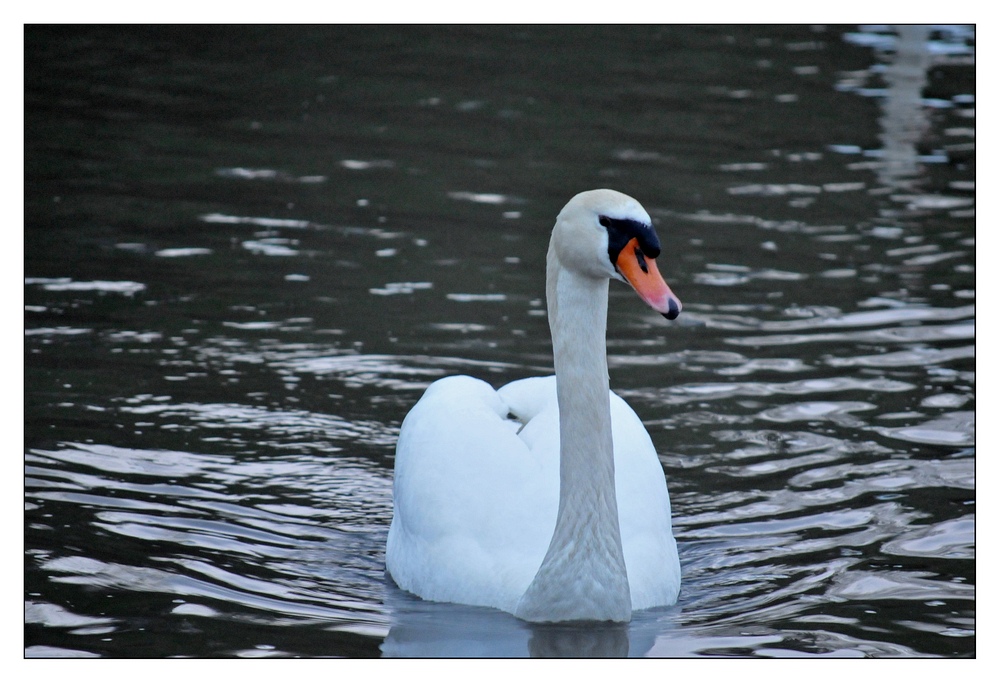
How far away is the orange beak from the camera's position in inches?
194

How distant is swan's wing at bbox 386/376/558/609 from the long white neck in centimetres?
23

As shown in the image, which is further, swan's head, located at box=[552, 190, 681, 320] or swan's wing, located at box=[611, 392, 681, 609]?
swan's wing, located at box=[611, 392, 681, 609]

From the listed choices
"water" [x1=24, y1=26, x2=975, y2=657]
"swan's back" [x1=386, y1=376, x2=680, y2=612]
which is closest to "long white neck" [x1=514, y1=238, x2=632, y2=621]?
"water" [x1=24, y1=26, x2=975, y2=657]

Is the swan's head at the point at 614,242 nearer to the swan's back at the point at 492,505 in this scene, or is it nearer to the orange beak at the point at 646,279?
the orange beak at the point at 646,279

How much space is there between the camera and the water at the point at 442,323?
20.3ft

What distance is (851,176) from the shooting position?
13273 mm

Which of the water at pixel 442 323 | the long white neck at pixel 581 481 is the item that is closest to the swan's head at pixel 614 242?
the long white neck at pixel 581 481

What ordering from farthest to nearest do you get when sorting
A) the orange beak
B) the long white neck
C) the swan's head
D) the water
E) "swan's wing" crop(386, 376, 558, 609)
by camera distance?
the water → "swan's wing" crop(386, 376, 558, 609) → the long white neck → the swan's head → the orange beak

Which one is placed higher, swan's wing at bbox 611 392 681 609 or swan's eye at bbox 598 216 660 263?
swan's eye at bbox 598 216 660 263

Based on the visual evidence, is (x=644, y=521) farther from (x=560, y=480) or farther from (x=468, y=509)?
(x=468, y=509)

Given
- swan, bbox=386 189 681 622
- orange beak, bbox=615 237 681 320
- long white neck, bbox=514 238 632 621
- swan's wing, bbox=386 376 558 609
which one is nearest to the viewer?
orange beak, bbox=615 237 681 320

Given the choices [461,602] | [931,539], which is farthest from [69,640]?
[931,539]

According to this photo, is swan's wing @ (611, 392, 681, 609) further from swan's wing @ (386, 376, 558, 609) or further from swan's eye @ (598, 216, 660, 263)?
swan's eye @ (598, 216, 660, 263)

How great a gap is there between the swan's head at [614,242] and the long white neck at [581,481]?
0.15m
